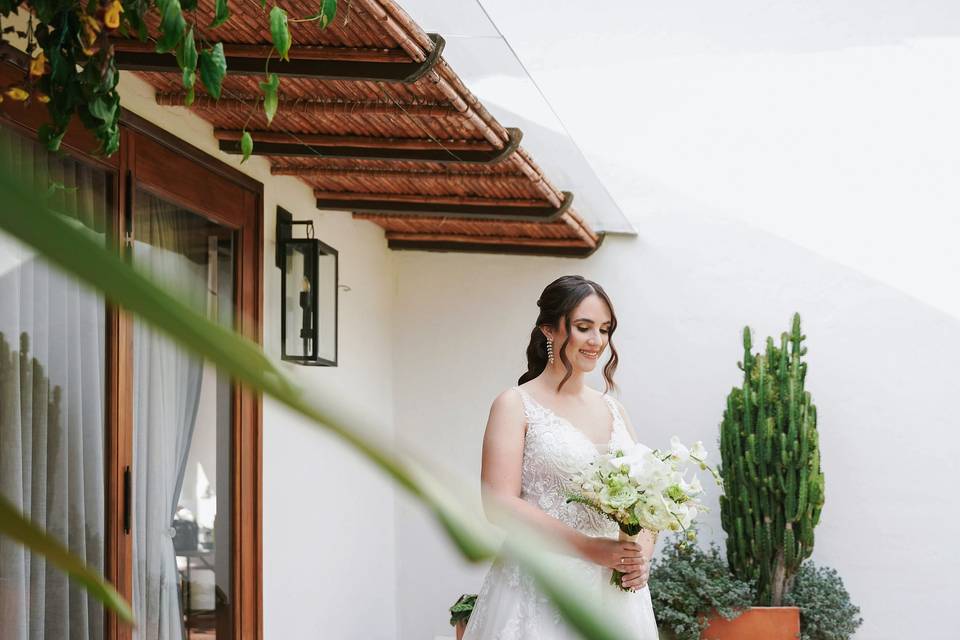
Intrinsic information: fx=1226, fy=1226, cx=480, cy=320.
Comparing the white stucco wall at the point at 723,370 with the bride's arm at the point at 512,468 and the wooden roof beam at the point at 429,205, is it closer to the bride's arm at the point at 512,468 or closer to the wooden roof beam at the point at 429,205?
the wooden roof beam at the point at 429,205

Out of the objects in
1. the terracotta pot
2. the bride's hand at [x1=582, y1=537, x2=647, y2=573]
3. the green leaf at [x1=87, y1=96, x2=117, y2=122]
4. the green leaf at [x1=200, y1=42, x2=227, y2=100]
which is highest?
the green leaf at [x1=200, y1=42, x2=227, y2=100]

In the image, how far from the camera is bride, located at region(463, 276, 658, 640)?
3541 mm

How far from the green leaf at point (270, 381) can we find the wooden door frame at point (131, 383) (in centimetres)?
268

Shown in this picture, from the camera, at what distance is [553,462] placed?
3.66m

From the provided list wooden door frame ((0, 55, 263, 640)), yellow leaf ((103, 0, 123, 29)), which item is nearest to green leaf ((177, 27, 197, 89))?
yellow leaf ((103, 0, 123, 29))

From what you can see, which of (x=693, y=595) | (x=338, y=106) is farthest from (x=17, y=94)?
(x=693, y=595)

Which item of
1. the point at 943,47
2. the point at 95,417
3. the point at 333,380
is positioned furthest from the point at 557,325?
the point at 943,47

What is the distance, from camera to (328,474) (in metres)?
5.39

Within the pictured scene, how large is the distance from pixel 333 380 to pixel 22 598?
2440 mm

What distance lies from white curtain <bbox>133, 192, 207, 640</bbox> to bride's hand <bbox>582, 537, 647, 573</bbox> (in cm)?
131

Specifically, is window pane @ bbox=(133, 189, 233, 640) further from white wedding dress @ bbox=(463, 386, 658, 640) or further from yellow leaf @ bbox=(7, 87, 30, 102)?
yellow leaf @ bbox=(7, 87, 30, 102)

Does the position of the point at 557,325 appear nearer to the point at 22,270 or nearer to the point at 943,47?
the point at 22,270

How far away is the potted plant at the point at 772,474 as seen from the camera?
18.0 ft

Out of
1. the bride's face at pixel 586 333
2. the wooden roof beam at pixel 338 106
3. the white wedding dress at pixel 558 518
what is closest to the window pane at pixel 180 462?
the wooden roof beam at pixel 338 106
